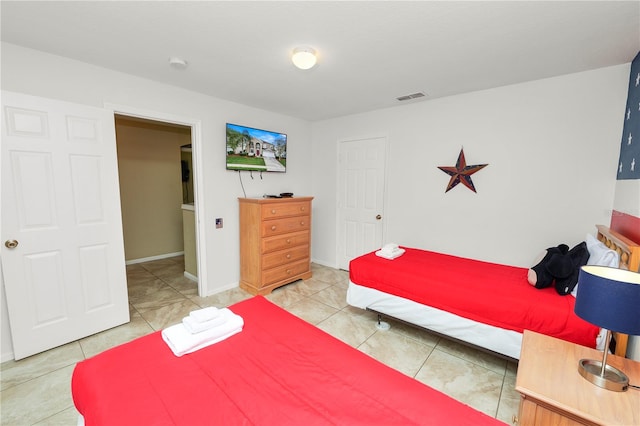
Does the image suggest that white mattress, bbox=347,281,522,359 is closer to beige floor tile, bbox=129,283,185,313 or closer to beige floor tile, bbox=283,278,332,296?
beige floor tile, bbox=283,278,332,296

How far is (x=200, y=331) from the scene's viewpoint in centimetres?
144

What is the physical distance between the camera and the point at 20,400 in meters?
1.74

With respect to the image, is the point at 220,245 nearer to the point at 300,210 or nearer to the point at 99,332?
the point at 300,210

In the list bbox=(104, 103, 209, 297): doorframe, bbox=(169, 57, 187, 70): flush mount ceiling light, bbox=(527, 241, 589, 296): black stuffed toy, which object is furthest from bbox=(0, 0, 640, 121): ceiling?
bbox=(527, 241, 589, 296): black stuffed toy

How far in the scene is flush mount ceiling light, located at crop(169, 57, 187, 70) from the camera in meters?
2.26

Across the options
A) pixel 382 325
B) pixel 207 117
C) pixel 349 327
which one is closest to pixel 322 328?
pixel 349 327

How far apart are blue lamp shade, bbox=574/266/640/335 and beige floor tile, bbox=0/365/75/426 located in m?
2.97

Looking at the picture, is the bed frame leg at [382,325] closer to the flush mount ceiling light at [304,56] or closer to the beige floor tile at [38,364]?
the flush mount ceiling light at [304,56]

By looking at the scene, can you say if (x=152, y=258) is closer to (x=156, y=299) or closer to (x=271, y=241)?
(x=156, y=299)

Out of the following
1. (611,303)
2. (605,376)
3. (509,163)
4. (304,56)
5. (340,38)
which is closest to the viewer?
(611,303)

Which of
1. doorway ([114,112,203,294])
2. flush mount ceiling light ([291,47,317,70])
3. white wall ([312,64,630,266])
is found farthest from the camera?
doorway ([114,112,203,294])

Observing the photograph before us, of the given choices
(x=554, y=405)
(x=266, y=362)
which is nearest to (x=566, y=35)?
(x=554, y=405)

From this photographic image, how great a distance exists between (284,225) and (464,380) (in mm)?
2517

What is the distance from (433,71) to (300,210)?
90.7 inches
